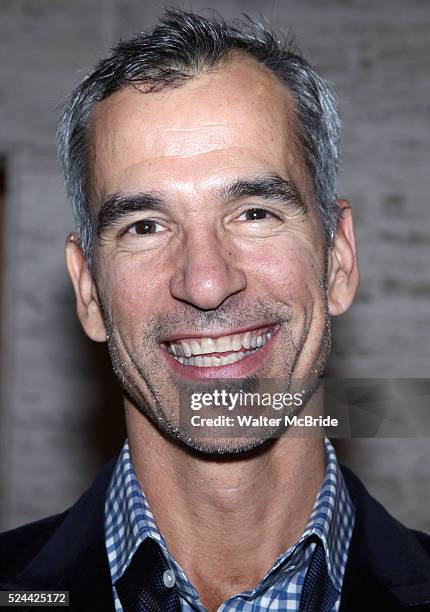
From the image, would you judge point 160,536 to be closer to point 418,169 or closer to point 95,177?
point 95,177

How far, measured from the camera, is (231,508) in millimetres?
1884

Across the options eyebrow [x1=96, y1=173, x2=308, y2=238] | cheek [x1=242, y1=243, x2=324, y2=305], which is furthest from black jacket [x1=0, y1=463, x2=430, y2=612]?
eyebrow [x1=96, y1=173, x2=308, y2=238]

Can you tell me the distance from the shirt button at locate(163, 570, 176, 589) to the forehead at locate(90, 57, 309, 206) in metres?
0.81

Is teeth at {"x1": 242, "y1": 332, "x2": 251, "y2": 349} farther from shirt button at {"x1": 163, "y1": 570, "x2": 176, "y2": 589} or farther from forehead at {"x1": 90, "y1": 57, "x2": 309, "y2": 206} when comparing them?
shirt button at {"x1": 163, "y1": 570, "x2": 176, "y2": 589}

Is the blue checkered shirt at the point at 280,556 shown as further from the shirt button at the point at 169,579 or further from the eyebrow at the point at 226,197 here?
the eyebrow at the point at 226,197

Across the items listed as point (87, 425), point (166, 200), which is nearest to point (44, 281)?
point (87, 425)

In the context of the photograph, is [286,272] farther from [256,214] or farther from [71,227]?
[71,227]

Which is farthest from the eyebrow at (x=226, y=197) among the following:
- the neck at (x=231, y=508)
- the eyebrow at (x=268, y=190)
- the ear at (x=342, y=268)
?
the neck at (x=231, y=508)

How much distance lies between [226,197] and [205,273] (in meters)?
0.18

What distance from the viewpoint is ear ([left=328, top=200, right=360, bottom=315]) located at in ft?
6.87

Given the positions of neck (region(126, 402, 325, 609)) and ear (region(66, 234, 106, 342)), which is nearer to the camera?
neck (region(126, 402, 325, 609))

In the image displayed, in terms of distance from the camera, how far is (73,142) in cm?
212

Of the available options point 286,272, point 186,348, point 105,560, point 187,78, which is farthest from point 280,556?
point 187,78

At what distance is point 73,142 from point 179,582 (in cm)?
107
